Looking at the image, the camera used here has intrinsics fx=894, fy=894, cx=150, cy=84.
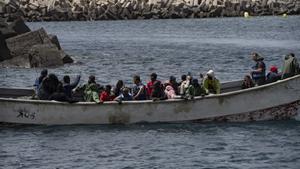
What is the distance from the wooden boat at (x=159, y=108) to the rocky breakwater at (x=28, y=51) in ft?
69.6

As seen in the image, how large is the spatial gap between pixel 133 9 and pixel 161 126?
81.4 meters

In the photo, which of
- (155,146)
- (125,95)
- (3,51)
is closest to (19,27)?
(3,51)

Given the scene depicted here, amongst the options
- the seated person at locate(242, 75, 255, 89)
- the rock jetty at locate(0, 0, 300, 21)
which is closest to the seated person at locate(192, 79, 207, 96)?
the seated person at locate(242, 75, 255, 89)

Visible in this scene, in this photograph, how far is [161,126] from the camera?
2997 cm

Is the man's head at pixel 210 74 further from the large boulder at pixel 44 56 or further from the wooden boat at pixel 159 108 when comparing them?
the large boulder at pixel 44 56

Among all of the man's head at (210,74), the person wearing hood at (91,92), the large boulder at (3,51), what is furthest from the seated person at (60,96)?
the large boulder at (3,51)

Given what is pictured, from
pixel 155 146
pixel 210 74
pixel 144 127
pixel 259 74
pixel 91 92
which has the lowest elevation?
pixel 155 146

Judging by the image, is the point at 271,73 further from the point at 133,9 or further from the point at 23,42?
the point at 133,9

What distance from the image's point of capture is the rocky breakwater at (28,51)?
2016 inches

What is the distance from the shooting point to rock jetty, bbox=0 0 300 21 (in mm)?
110125

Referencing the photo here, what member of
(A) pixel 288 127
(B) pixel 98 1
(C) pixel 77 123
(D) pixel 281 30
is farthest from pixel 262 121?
(B) pixel 98 1

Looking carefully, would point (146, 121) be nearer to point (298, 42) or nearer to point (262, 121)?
point (262, 121)

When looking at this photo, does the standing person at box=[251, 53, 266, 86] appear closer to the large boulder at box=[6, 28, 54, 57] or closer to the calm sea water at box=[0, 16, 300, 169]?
the calm sea water at box=[0, 16, 300, 169]

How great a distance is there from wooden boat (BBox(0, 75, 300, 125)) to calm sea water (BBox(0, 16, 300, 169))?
13.4 inches
